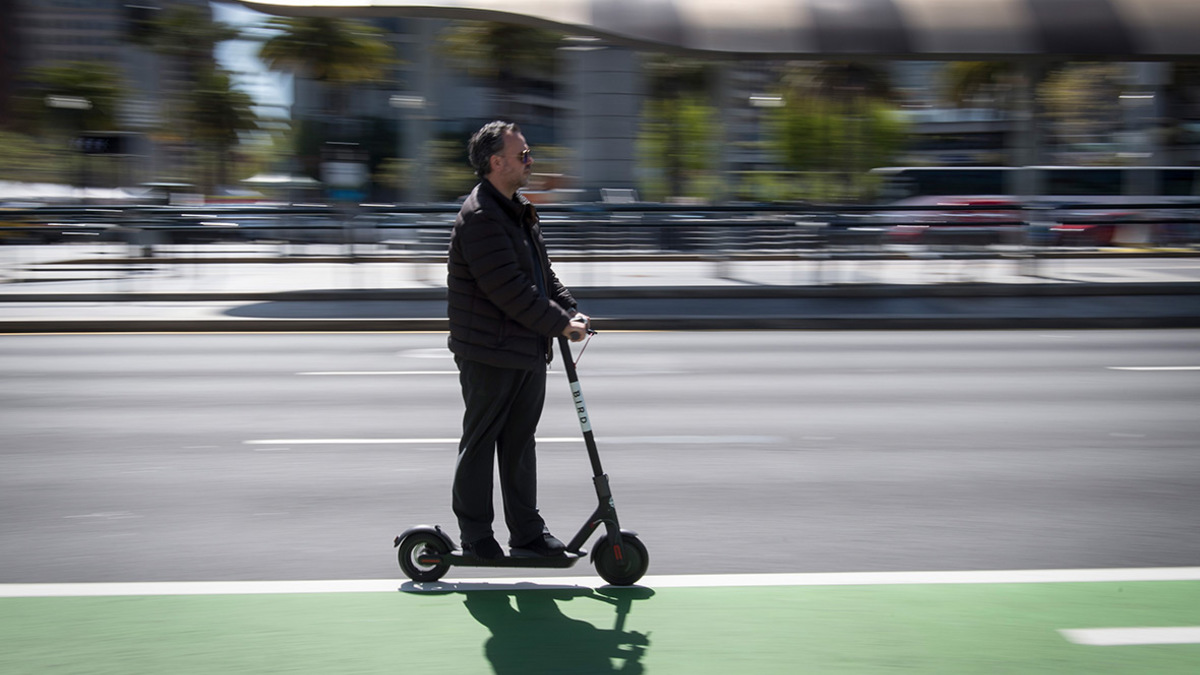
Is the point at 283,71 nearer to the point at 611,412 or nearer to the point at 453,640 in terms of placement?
the point at 611,412

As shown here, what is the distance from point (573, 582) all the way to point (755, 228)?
1333cm

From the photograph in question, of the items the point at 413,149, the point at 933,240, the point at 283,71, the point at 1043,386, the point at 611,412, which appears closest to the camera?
the point at 611,412

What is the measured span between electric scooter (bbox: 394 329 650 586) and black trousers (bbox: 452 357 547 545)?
10 centimetres

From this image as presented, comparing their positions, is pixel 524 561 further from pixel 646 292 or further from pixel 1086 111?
pixel 1086 111

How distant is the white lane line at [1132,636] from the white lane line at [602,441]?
3265 millimetres

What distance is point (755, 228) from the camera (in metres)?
17.5

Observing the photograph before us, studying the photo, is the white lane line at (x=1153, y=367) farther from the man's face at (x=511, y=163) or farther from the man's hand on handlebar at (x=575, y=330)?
the man's face at (x=511, y=163)

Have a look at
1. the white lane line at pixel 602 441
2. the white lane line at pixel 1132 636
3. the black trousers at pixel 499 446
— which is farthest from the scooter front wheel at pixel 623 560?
the white lane line at pixel 602 441

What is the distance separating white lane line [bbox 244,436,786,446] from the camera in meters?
7.28

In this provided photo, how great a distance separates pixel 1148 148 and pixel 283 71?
27.0 m

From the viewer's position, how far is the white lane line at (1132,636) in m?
4.00

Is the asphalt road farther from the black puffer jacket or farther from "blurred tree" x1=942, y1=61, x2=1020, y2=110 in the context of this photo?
"blurred tree" x1=942, y1=61, x2=1020, y2=110

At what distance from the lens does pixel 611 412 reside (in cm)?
835

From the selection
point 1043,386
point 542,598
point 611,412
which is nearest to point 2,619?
point 542,598
